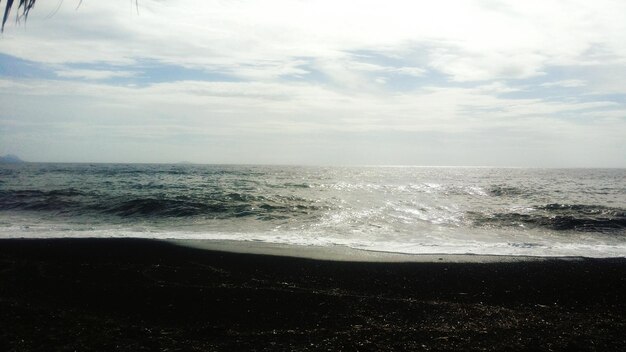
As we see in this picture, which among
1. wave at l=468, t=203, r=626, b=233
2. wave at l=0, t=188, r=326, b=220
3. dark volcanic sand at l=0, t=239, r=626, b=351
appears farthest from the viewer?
wave at l=0, t=188, r=326, b=220

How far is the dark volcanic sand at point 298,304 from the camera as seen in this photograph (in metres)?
5.20

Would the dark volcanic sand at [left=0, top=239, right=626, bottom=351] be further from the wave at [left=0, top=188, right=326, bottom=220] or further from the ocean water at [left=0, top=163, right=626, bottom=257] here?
the wave at [left=0, top=188, right=326, bottom=220]

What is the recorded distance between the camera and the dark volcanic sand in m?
5.20

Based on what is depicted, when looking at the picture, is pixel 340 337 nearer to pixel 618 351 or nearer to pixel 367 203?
pixel 618 351

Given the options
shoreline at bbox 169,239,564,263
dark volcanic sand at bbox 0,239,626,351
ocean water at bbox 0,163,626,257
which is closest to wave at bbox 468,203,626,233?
ocean water at bbox 0,163,626,257

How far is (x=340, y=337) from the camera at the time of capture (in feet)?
17.4

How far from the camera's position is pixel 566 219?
19.7m

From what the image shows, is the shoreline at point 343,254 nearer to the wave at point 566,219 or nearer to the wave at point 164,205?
the wave at point 164,205

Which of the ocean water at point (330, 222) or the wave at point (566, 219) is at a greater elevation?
the wave at point (566, 219)

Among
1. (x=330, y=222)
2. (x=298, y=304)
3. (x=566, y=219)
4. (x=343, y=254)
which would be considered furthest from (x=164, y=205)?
(x=566, y=219)

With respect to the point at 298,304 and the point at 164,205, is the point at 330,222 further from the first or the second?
the point at 298,304

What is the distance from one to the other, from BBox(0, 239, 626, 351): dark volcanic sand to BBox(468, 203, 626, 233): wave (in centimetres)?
900

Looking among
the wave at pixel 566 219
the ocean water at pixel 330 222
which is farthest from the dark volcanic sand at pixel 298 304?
the wave at pixel 566 219

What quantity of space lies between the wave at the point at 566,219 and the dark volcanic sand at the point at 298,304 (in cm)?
900
